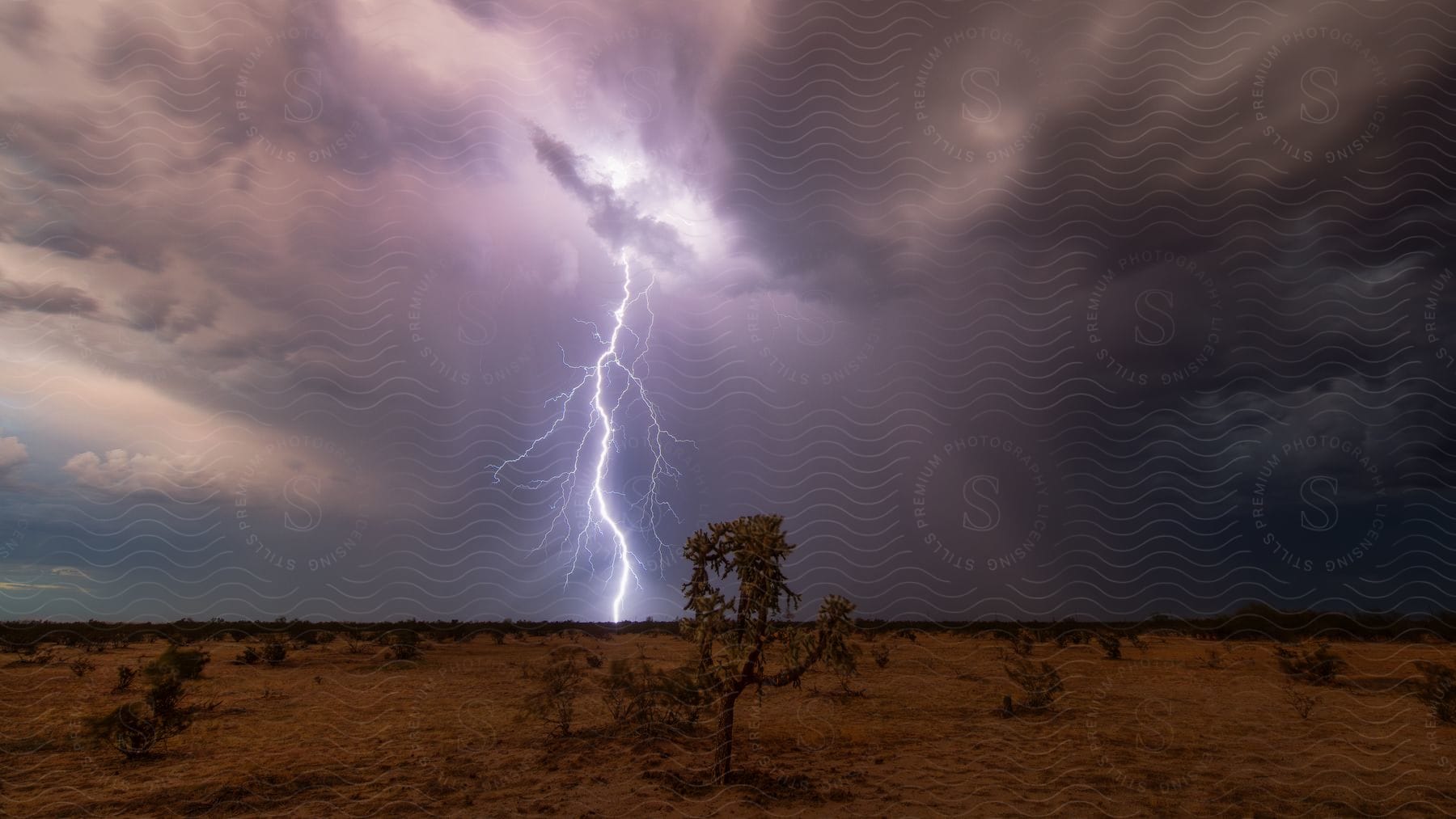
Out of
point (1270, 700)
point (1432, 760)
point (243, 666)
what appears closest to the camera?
point (1432, 760)

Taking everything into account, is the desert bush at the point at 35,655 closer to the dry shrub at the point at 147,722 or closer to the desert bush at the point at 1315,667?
the dry shrub at the point at 147,722

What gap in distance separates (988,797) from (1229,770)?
4504 mm

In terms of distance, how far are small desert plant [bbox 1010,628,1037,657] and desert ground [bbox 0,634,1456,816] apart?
4.07 m

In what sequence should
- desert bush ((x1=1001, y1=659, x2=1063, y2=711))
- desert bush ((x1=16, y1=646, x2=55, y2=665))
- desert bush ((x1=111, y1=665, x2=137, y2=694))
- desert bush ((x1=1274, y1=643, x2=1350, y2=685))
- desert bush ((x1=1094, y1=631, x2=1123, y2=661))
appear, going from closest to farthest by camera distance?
1. desert bush ((x1=1001, y1=659, x2=1063, y2=711))
2. desert bush ((x1=111, y1=665, x2=137, y2=694))
3. desert bush ((x1=1274, y1=643, x2=1350, y2=685))
4. desert bush ((x1=16, y1=646, x2=55, y2=665))
5. desert bush ((x1=1094, y1=631, x2=1123, y2=661))

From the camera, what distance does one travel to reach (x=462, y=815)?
826cm

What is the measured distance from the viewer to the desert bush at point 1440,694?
12.6 m

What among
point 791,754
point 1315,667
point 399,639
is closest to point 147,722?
point 791,754

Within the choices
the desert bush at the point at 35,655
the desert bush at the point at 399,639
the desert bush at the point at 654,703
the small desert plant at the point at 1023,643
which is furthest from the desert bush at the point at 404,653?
the small desert plant at the point at 1023,643

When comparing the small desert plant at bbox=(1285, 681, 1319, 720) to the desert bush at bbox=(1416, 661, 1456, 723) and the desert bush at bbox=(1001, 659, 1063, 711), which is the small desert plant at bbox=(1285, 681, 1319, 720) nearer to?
the desert bush at bbox=(1416, 661, 1456, 723)

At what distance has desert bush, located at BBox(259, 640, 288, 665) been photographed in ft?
70.0

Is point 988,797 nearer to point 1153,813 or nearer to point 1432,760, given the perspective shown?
point 1153,813

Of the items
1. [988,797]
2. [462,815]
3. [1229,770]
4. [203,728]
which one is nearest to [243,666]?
[203,728]

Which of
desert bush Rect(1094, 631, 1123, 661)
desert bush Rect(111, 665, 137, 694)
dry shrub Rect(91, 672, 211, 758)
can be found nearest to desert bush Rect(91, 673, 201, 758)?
dry shrub Rect(91, 672, 211, 758)

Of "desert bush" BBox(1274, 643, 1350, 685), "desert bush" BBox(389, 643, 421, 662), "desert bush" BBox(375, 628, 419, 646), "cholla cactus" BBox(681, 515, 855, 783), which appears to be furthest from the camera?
"desert bush" BBox(375, 628, 419, 646)
